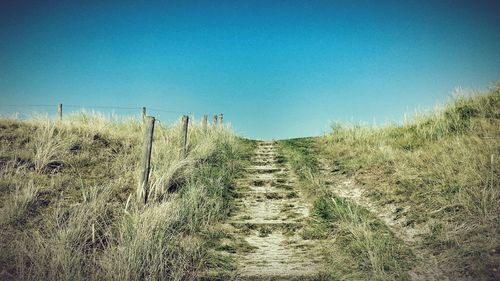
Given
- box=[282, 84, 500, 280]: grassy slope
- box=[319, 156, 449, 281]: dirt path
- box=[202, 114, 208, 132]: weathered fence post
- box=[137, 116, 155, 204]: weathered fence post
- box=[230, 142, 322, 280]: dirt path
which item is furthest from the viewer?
box=[202, 114, 208, 132]: weathered fence post

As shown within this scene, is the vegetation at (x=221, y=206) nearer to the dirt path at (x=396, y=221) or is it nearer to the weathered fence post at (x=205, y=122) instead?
the dirt path at (x=396, y=221)

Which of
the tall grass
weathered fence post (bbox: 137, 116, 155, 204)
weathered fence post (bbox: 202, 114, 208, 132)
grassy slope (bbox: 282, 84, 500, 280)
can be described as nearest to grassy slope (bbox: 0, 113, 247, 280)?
weathered fence post (bbox: 137, 116, 155, 204)

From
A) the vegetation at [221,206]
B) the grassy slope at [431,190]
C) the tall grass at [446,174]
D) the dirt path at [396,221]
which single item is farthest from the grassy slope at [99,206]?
the tall grass at [446,174]

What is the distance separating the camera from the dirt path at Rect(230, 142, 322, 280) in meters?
4.14

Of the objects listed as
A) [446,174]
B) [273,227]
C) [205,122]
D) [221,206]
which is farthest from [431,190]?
[205,122]

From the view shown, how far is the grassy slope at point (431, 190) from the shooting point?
367 centimetres

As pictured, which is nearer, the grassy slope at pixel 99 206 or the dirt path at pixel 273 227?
the grassy slope at pixel 99 206

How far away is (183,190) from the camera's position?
21.5 ft

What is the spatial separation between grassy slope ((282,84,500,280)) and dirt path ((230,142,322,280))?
0.38 metres

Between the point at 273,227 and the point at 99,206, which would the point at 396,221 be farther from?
the point at 99,206

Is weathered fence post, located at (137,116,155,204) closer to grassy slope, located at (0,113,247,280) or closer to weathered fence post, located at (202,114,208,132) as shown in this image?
grassy slope, located at (0,113,247,280)

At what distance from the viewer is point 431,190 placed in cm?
513

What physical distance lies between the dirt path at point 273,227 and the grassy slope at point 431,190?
384mm

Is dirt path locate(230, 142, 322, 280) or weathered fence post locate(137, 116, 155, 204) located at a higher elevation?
weathered fence post locate(137, 116, 155, 204)
